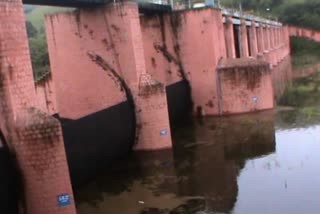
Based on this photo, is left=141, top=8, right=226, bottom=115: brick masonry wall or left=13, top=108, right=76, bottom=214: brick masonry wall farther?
left=141, top=8, right=226, bottom=115: brick masonry wall

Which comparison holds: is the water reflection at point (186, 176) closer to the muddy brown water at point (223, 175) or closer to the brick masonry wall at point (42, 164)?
the muddy brown water at point (223, 175)

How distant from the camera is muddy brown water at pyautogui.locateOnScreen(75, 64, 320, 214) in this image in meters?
9.77

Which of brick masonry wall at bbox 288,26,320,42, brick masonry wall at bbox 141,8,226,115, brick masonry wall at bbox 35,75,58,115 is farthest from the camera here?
brick masonry wall at bbox 288,26,320,42

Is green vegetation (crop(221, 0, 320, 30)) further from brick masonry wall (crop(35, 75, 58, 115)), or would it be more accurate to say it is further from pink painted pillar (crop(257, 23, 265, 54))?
brick masonry wall (crop(35, 75, 58, 115))

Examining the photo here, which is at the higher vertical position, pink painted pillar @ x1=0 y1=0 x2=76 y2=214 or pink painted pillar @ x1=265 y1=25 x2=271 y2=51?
pink painted pillar @ x1=265 y1=25 x2=271 y2=51

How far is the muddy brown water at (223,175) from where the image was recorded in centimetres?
977

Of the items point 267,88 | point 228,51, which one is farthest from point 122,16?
point 228,51

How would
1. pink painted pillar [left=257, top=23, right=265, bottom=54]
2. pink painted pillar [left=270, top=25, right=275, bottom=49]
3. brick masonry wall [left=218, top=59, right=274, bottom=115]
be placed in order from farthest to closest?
pink painted pillar [left=270, top=25, right=275, bottom=49] < pink painted pillar [left=257, top=23, right=265, bottom=54] < brick masonry wall [left=218, top=59, right=274, bottom=115]

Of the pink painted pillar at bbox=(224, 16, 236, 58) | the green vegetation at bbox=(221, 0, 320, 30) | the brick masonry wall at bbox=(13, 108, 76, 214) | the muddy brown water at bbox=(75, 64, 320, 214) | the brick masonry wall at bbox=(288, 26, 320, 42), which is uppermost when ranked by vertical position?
the green vegetation at bbox=(221, 0, 320, 30)

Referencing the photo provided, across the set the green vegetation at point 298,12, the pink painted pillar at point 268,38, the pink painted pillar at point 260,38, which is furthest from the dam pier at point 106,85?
the green vegetation at point 298,12

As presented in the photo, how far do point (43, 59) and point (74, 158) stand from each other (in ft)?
98.4

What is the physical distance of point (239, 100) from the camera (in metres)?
19.4

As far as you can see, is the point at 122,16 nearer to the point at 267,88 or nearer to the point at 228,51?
the point at 267,88

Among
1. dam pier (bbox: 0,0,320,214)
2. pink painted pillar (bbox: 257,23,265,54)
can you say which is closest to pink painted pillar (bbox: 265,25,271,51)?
pink painted pillar (bbox: 257,23,265,54)
